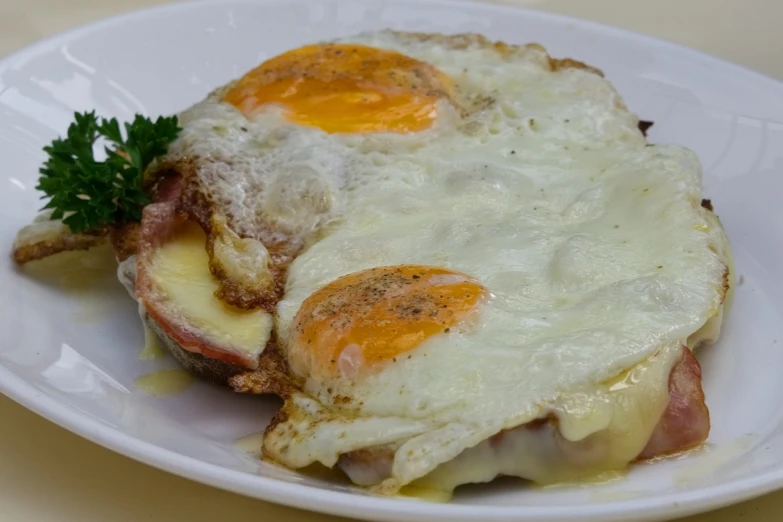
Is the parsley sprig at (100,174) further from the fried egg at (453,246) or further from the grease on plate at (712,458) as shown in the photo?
the grease on plate at (712,458)

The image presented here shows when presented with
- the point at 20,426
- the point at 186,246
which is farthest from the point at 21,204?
the point at 20,426

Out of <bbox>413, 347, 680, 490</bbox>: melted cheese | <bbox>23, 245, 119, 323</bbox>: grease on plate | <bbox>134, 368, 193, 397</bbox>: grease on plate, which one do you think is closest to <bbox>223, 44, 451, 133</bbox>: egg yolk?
<bbox>23, 245, 119, 323</bbox>: grease on plate

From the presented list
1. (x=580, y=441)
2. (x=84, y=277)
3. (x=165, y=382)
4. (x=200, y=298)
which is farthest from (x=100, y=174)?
(x=580, y=441)

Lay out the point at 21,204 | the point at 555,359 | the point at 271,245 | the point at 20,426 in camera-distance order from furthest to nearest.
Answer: the point at 21,204 → the point at 271,245 → the point at 20,426 → the point at 555,359

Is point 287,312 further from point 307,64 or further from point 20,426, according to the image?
point 307,64

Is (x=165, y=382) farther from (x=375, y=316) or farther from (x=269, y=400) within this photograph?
(x=375, y=316)
